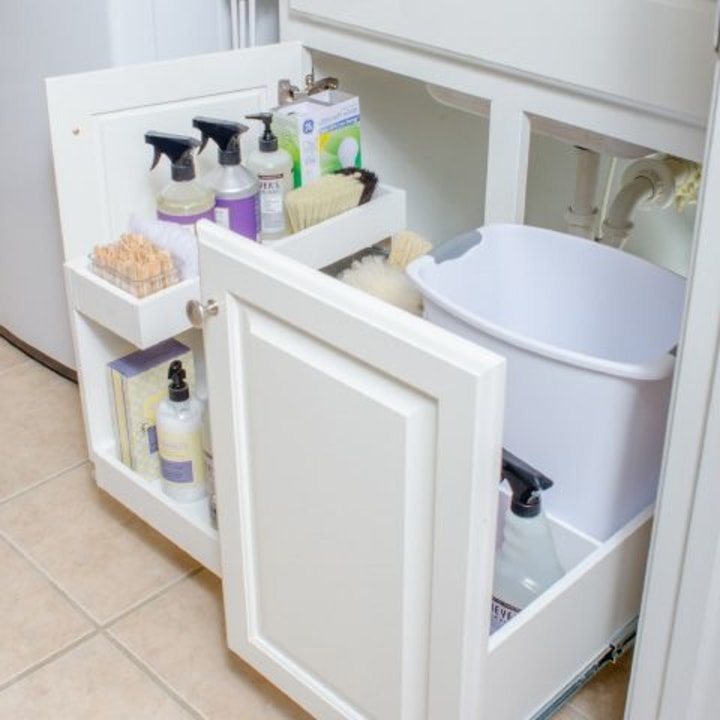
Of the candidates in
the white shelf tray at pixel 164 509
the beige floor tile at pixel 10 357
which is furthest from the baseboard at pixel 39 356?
the white shelf tray at pixel 164 509

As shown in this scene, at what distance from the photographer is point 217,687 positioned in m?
1.40

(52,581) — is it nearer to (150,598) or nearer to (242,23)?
(150,598)

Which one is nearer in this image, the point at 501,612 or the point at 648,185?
the point at 501,612

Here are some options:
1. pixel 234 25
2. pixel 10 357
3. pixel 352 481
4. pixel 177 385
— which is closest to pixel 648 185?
pixel 234 25

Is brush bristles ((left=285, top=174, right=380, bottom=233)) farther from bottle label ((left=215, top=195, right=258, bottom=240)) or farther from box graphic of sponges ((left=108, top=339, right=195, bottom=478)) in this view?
box graphic of sponges ((left=108, top=339, right=195, bottom=478))

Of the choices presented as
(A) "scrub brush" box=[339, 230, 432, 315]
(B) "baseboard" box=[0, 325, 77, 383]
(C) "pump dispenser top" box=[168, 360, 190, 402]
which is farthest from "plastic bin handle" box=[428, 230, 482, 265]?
(B) "baseboard" box=[0, 325, 77, 383]

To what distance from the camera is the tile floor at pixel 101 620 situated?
1.38 m

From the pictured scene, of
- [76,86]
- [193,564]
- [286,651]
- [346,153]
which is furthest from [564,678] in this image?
[76,86]

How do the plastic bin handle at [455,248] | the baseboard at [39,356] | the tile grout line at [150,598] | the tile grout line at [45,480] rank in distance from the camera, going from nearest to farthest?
the plastic bin handle at [455,248] < the tile grout line at [150,598] < the tile grout line at [45,480] < the baseboard at [39,356]

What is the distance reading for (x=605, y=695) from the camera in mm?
1385

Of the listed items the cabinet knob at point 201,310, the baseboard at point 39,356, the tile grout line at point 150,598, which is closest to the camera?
the cabinet knob at point 201,310

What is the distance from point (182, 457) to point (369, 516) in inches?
18.8

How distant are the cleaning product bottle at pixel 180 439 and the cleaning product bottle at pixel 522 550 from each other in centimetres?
42

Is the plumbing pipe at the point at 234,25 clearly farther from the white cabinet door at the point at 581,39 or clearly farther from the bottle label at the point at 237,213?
the bottle label at the point at 237,213
